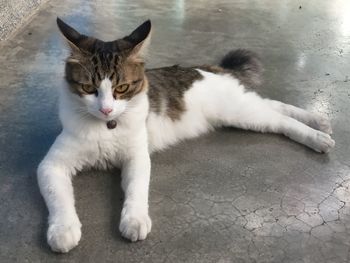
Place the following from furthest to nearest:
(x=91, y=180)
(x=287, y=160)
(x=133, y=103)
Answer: (x=287, y=160) → (x=91, y=180) → (x=133, y=103)

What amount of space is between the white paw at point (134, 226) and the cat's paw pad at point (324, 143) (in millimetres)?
1313

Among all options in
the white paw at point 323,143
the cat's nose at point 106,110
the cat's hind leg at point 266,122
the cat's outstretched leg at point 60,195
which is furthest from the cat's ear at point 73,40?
the white paw at point 323,143

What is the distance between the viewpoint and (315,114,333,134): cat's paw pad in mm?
3180

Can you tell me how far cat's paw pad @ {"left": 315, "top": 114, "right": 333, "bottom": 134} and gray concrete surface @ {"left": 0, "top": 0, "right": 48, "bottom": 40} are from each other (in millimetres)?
3114

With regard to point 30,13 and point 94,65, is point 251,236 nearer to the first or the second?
point 94,65

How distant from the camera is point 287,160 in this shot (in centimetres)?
295

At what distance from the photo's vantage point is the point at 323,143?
9.74ft

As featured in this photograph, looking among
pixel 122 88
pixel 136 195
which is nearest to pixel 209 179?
pixel 136 195

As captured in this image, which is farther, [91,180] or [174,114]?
[174,114]

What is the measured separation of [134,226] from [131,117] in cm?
65

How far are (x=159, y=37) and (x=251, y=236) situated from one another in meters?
2.97

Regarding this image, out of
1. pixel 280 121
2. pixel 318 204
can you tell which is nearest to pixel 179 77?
pixel 280 121

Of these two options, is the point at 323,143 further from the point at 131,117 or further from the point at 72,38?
the point at 72,38

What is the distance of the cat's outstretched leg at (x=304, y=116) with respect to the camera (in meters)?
3.19
